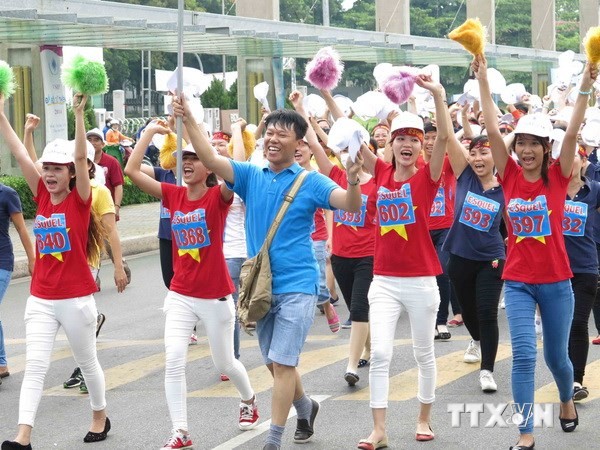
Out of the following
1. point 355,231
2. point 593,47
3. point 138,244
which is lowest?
point 138,244

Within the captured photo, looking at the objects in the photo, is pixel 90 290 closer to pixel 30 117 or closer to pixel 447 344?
pixel 30 117

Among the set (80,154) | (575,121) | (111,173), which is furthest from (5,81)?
(111,173)

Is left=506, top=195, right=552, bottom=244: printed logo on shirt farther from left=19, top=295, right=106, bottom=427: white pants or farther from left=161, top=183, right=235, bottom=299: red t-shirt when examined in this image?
left=19, top=295, right=106, bottom=427: white pants

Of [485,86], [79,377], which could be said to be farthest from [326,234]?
[485,86]

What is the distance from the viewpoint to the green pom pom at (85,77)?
7527mm

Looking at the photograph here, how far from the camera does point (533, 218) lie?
22.4 feet

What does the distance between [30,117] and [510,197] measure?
308cm

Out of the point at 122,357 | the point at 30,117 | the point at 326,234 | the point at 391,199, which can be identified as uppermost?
the point at 30,117

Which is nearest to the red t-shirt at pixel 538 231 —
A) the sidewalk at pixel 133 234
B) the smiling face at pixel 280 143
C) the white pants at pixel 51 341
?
the smiling face at pixel 280 143

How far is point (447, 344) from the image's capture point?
10.5 meters

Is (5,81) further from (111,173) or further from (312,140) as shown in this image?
(111,173)

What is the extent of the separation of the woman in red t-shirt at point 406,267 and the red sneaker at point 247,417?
91cm

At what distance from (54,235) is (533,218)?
2821 mm

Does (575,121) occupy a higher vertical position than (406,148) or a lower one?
higher
